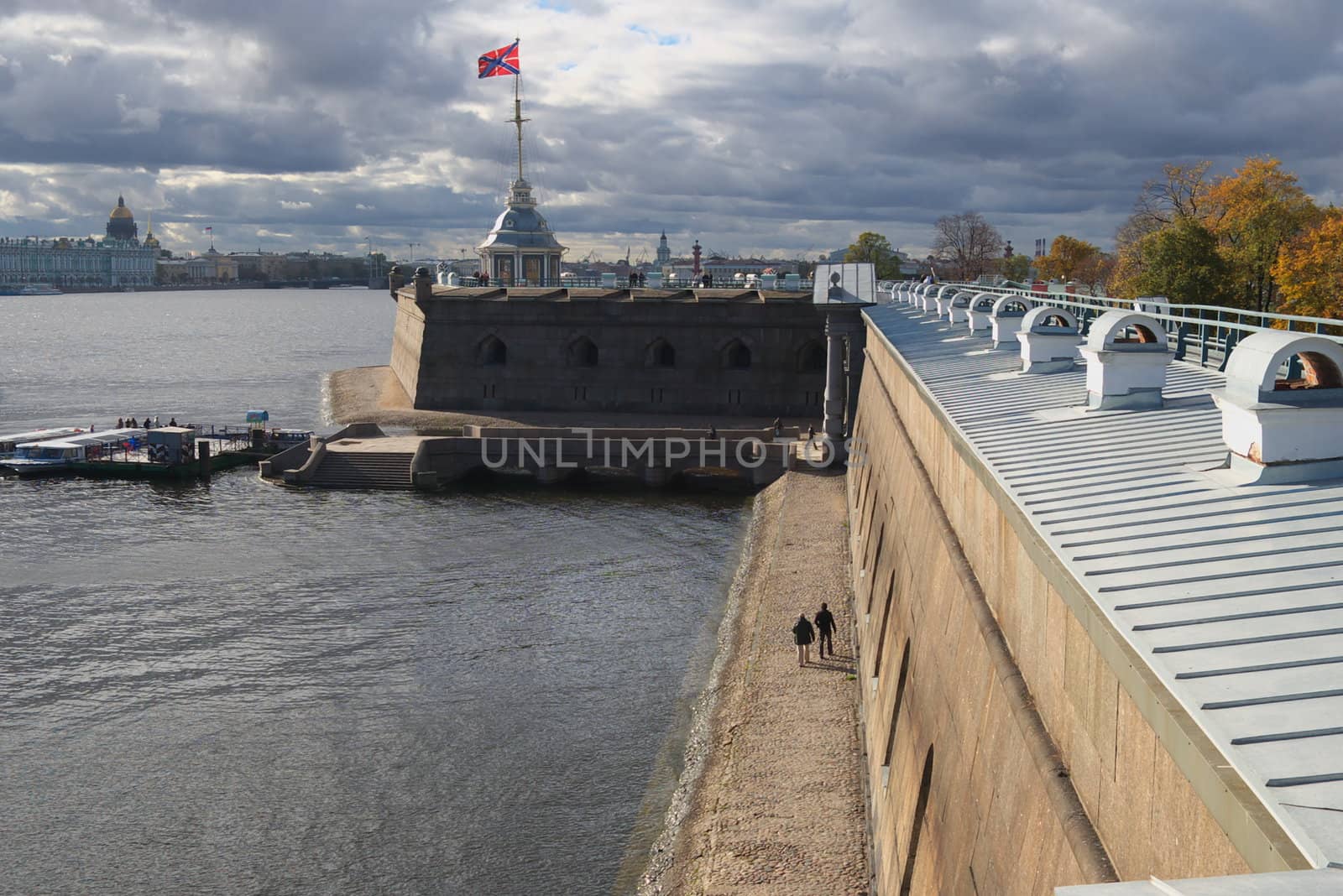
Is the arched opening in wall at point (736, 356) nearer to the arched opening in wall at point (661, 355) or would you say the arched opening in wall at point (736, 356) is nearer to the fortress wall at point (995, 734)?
the arched opening in wall at point (661, 355)

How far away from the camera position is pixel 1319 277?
42.0 m

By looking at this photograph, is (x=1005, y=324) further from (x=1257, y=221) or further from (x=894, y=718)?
(x=1257, y=221)

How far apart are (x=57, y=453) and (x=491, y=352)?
64.2ft

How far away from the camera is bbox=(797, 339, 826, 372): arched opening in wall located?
5534 cm

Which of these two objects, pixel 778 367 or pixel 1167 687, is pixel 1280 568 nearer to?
pixel 1167 687

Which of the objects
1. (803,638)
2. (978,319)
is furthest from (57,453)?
(803,638)

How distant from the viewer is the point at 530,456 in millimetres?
46438

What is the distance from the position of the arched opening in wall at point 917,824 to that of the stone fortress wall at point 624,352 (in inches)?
1732

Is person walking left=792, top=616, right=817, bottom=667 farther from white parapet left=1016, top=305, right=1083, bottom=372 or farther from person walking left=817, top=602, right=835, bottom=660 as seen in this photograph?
white parapet left=1016, top=305, right=1083, bottom=372

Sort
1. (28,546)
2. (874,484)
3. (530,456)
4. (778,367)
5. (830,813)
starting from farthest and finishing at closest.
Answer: (778,367) → (530,456) → (28,546) → (874,484) → (830,813)

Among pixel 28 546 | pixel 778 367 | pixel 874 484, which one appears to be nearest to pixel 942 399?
pixel 874 484

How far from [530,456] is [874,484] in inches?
876

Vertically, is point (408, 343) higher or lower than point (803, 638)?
higher

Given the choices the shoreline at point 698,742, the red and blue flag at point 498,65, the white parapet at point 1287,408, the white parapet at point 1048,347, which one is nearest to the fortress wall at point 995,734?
the white parapet at point 1287,408
